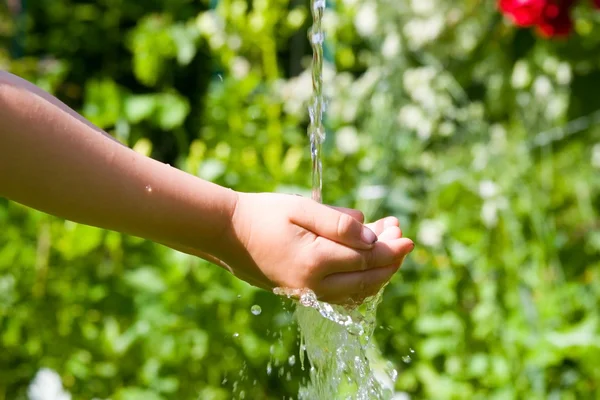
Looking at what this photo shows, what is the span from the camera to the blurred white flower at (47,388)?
5.86 feet

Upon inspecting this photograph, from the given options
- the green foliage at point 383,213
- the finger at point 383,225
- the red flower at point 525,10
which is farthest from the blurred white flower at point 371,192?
the finger at point 383,225

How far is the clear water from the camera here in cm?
108

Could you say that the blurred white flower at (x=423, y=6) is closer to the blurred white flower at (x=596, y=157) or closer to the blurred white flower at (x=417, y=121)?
the blurred white flower at (x=417, y=121)

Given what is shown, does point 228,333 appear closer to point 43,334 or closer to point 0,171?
point 43,334

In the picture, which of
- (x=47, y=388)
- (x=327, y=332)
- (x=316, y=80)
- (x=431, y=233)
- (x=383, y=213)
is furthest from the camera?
(x=383, y=213)

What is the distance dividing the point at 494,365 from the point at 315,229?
119 cm

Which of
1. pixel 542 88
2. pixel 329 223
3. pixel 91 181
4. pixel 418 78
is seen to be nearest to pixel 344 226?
pixel 329 223

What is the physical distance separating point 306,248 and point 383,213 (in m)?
1.34

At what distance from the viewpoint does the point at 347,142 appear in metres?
2.24

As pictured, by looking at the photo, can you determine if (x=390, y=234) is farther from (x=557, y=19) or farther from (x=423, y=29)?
(x=423, y=29)

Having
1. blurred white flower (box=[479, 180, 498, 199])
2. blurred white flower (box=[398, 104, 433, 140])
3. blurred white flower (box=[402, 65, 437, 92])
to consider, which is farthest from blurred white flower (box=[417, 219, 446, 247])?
blurred white flower (box=[402, 65, 437, 92])

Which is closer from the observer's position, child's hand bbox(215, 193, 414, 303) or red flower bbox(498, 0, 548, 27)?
child's hand bbox(215, 193, 414, 303)

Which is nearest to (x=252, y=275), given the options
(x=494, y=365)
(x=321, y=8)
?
(x=321, y=8)

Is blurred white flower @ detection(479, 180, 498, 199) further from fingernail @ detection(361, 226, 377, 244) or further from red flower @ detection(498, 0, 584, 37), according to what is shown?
fingernail @ detection(361, 226, 377, 244)
